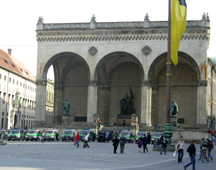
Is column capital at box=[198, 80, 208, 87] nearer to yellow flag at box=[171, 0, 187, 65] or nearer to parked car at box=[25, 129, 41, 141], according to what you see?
parked car at box=[25, 129, 41, 141]

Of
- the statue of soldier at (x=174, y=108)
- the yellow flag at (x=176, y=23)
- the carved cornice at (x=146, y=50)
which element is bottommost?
the statue of soldier at (x=174, y=108)

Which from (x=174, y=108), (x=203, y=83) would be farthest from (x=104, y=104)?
(x=203, y=83)

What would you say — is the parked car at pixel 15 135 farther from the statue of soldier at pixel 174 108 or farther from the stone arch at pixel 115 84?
the statue of soldier at pixel 174 108

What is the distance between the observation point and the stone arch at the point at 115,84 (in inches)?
2709

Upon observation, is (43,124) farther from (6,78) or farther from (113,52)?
(6,78)

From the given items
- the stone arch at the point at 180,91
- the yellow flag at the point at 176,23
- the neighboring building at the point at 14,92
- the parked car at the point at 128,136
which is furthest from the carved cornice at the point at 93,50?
the yellow flag at the point at 176,23

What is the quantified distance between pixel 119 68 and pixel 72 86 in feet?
25.7

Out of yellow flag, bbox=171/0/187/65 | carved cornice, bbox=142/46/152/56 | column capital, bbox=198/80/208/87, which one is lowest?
column capital, bbox=198/80/208/87

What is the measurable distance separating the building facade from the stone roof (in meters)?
21.9

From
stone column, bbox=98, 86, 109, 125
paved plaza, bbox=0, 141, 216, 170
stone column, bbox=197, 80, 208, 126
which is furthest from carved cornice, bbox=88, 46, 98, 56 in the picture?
paved plaza, bbox=0, 141, 216, 170

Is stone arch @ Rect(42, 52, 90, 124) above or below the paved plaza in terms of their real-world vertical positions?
above

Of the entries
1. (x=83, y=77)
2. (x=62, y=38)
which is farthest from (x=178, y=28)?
(x=83, y=77)

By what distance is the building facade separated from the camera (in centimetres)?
5903

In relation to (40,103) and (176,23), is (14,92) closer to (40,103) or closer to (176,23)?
(40,103)
